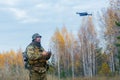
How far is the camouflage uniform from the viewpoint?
8.38m

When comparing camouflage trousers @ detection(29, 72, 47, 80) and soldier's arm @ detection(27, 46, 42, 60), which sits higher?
soldier's arm @ detection(27, 46, 42, 60)

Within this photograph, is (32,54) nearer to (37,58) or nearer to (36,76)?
(37,58)

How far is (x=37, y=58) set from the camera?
8367 millimetres

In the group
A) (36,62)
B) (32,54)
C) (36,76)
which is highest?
(32,54)

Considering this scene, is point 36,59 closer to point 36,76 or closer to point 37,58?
point 37,58

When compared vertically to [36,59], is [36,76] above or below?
below

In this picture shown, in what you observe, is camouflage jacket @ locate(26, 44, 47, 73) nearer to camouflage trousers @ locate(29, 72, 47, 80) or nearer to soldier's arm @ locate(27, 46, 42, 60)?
soldier's arm @ locate(27, 46, 42, 60)

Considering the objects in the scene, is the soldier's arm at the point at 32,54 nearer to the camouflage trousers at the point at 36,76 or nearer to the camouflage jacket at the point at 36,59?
the camouflage jacket at the point at 36,59

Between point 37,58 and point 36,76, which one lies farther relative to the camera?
point 36,76

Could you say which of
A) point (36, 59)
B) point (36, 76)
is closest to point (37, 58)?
point (36, 59)

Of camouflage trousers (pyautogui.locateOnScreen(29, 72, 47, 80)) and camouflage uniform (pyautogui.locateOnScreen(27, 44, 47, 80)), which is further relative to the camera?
camouflage trousers (pyautogui.locateOnScreen(29, 72, 47, 80))

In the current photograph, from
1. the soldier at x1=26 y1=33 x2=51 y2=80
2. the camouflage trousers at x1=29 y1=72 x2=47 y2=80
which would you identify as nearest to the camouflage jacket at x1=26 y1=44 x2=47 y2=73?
the soldier at x1=26 y1=33 x2=51 y2=80

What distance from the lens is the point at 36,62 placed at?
332 inches

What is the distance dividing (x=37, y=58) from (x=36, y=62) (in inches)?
4.5
